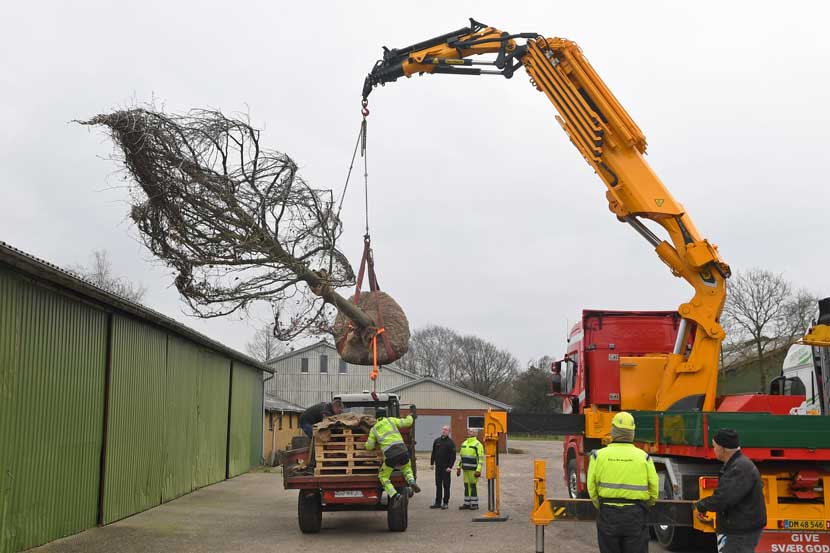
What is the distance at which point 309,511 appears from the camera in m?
12.9

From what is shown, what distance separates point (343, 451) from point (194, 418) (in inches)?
339

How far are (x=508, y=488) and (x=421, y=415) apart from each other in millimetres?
26527

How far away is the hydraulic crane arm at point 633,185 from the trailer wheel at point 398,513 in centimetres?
426

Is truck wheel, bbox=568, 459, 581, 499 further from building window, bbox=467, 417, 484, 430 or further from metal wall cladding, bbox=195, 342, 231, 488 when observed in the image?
building window, bbox=467, 417, 484, 430

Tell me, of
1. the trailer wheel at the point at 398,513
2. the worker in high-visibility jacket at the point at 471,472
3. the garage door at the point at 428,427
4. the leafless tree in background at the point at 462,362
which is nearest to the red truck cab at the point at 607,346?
the worker in high-visibility jacket at the point at 471,472

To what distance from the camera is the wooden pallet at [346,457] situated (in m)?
12.8

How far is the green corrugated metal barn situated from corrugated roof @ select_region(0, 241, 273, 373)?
0.02 metres

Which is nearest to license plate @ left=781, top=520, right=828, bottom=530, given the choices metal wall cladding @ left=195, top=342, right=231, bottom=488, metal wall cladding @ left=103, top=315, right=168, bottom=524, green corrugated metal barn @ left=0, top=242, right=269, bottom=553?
green corrugated metal barn @ left=0, top=242, right=269, bottom=553

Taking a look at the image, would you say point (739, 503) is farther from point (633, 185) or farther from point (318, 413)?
point (318, 413)

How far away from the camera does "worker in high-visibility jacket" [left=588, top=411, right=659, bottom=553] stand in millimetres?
6887

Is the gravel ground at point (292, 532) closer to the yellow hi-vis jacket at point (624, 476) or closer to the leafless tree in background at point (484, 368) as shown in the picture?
the yellow hi-vis jacket at point (624, 476)

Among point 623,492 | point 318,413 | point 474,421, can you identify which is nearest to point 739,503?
point 623,492

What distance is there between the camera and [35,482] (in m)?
11.2

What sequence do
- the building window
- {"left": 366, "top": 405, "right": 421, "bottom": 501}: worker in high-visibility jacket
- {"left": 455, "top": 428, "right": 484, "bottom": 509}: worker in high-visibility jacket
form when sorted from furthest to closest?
the building window → {"left": 455, "top": 428, "right": 484, "bottom": 509}: worker in high-visibility jacket → {"left": 366, "top": 405, "right": 421, "bottom": 501}: worker in high-visibility jacket
